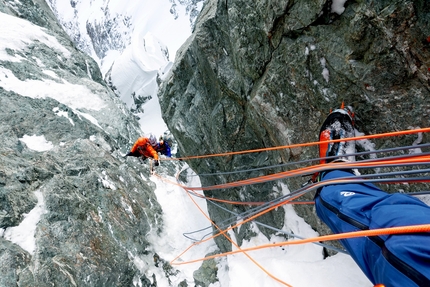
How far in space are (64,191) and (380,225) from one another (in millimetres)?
6276

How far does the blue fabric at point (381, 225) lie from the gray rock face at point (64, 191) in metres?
5.00

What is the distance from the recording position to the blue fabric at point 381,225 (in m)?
1.23

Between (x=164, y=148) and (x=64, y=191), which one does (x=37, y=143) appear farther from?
(x=164, y=148)

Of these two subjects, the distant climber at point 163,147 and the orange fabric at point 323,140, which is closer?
the orange fabric at point 323,140

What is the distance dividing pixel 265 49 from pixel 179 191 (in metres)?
7.47

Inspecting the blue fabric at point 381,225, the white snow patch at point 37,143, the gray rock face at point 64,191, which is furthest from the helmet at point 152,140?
the blue fabric at point 381,225

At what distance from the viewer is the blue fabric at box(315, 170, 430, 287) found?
4.04ft

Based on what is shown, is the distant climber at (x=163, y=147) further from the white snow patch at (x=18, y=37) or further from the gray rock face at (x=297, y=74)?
the white snow patch at (x=18, y=37)

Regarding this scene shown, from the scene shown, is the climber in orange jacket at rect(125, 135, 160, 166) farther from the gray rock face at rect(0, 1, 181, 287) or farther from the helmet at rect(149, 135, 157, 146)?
the gray rock face at rect(0, 1, 181, 287)

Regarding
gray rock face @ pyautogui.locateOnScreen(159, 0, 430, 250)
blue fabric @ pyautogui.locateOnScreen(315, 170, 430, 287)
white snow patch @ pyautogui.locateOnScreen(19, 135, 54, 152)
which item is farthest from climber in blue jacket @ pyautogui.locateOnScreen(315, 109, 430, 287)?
white snow patch @ pyautogui.locateOnScreen(19, 135, 54, 152)

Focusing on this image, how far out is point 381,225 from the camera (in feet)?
5.24

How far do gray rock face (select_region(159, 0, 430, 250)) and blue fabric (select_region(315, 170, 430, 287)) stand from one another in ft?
4.90

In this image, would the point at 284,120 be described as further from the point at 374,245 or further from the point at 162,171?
the point at 162,171

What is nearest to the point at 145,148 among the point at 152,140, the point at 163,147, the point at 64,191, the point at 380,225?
the point at 152,140
